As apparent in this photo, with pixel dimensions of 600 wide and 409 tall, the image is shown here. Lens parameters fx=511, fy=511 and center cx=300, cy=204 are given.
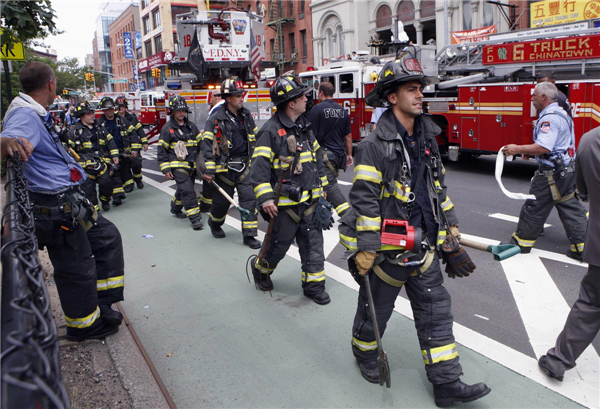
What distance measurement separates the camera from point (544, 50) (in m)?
10.3

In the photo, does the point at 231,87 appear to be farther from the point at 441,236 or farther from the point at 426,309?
the point at 426,309

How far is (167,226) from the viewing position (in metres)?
8.25

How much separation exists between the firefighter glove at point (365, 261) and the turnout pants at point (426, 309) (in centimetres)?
19

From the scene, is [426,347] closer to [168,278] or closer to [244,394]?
[244,394]

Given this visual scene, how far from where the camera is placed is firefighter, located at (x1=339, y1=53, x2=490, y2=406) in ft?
10.1

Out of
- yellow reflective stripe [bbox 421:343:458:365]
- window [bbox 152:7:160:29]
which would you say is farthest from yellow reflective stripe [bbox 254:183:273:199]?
window [bbox 152:7:160:29]

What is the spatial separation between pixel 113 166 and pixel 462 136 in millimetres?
7867

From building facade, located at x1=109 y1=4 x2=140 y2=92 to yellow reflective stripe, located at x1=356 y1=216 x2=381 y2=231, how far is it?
222ft

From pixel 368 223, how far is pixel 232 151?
4336mm

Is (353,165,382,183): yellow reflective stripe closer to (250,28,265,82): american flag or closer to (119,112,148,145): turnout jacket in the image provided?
(119,112,148,145): turnout jacket

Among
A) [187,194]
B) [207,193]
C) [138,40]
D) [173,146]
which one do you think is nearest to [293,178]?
[187,194]

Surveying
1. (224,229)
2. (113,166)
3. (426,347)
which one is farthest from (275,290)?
(113,166)

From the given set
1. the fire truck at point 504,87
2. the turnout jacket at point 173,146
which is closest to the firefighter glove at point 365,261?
the turnout jacket at point 173,146

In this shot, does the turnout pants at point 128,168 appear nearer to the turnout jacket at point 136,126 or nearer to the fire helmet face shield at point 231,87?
the turnout jacket at point 136,126
